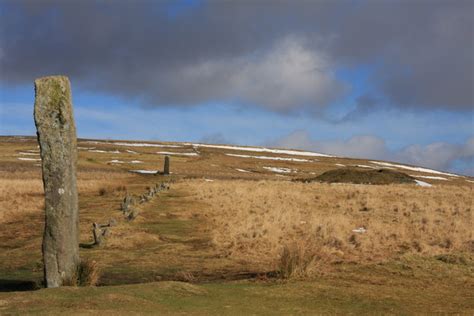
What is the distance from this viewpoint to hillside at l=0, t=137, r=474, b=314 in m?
10.4

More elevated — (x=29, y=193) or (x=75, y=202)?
(x=75, y=202)

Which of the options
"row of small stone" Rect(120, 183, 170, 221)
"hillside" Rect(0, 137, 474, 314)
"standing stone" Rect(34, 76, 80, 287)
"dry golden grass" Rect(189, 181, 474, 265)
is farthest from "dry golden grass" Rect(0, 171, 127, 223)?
"standing stone" Rect(34, 76, 80, 287)

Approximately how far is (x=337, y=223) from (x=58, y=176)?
43.3 feet

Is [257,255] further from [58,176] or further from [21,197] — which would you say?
[21,197]

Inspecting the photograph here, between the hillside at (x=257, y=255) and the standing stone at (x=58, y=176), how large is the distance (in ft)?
3.53

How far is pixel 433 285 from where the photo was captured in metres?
12.4

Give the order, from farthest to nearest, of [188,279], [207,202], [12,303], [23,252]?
[207,202]
[23,252]
[188,279]
[12,303]

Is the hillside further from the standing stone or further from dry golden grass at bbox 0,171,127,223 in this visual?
the standing stone

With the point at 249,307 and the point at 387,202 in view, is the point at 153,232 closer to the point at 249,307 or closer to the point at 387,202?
the point at 249,307

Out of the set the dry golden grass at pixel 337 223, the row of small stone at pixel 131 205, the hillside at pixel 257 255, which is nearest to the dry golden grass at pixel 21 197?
the hillside at pixel 257 255

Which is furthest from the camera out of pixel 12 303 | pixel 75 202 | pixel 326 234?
pixel 326 234

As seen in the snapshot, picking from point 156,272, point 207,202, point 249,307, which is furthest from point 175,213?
point 249,307

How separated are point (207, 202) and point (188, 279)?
18.2 m

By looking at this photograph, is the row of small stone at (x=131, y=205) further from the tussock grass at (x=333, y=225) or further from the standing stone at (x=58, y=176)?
the standing stone at (x=58, y=176)
